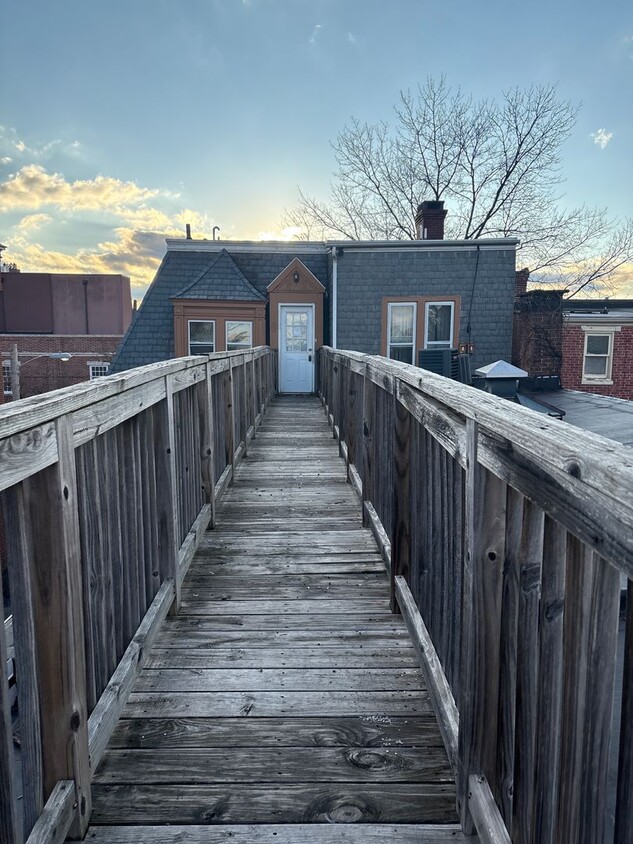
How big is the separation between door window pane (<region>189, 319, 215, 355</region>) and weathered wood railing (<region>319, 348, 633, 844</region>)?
1332 cm

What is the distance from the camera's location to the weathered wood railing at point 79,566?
4.98 ft

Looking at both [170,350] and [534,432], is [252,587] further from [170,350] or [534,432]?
[170,350]

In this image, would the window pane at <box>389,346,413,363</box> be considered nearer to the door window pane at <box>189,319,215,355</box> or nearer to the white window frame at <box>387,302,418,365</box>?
the white window frame at <box>387,302,418,365</box>

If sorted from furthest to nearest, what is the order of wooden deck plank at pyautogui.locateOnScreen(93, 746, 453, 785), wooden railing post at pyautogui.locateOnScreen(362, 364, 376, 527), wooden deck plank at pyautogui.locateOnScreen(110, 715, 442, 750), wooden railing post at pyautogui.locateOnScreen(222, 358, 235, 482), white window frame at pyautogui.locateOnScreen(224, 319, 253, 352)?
1. white window frame at pyautogui.locateOnScreen(224, 319, 253, 352)
2. wooden railing post at pyautogui.locateOnScreen(222, 358, 235, 482)
3. wooden railing post at pyautogui.locateOnScreen(362, 364, 376, 527)
4. wooden deck plank at pyautogui.locateOnScreen(110, 715, 442, 750)
5. wooden deck plank at pyautogui.locateOnScreen(93, 746, 453, 785)

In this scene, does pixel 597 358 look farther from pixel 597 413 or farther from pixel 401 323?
pixel 401 323

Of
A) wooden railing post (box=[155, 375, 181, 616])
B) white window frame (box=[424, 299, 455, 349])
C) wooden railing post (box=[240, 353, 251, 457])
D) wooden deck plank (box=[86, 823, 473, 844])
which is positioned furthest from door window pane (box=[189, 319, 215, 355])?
wooden deck plank (box=[86, 823, 473, 844])

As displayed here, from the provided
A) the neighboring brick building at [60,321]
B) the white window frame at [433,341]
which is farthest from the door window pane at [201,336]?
the neighboring brick building at [60,321]

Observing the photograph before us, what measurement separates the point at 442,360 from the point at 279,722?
1244cm

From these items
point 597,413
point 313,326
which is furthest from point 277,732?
point 313,326

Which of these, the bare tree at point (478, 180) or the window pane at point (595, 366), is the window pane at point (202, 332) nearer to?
the window pane at point (595, 366)

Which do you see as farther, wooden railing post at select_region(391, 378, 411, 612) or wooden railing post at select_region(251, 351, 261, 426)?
wooden railing post at select_region(251, 351, 261, 426)

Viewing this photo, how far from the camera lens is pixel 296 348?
15.4 m

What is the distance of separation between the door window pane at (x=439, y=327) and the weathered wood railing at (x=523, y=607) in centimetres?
1298

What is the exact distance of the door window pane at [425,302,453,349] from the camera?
1520 centimetres
